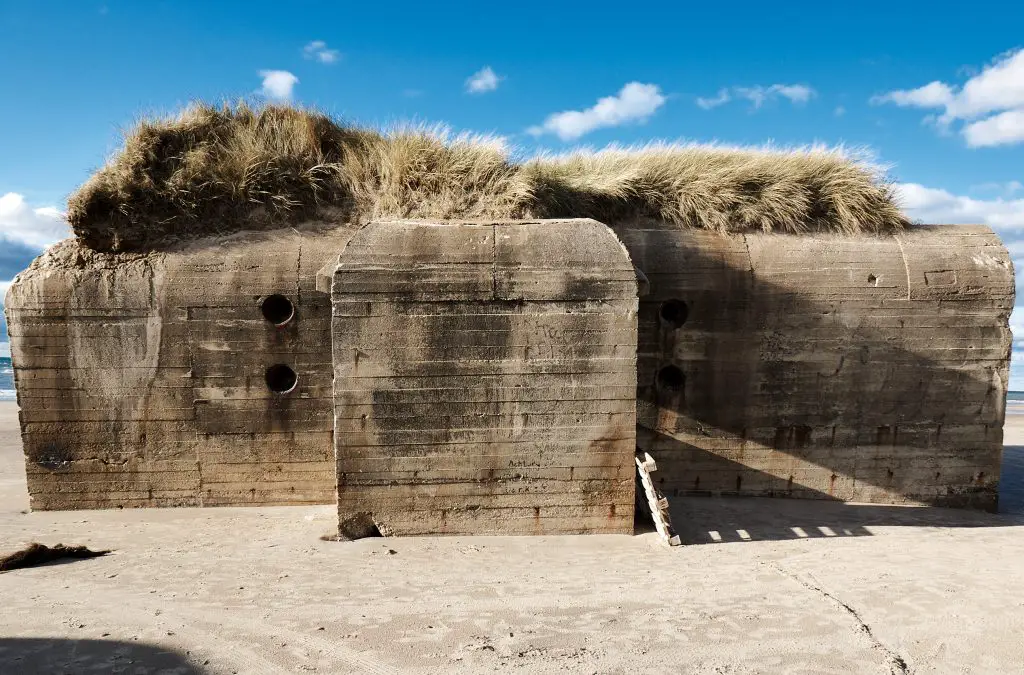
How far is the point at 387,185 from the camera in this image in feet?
21.9

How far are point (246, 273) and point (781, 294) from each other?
587cm

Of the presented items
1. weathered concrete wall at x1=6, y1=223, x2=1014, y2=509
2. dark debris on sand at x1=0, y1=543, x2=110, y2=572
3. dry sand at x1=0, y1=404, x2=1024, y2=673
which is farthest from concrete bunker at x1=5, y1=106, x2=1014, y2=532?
dark debris on sand at x1=0, y1=543, x2=110, y2=572

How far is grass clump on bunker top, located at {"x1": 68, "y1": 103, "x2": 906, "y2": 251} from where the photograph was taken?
641 cm

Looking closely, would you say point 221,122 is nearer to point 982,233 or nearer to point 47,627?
point 47,627

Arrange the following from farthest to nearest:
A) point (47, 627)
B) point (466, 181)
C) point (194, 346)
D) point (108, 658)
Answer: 1. point (466, 181)
2. point (194, 346)
3. point (47, 627)
4. point (108, 658)

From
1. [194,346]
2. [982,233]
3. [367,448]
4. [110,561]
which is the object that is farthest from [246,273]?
[982,233]

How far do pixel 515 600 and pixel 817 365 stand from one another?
14.7ft

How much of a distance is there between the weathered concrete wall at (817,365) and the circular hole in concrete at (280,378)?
151 inches

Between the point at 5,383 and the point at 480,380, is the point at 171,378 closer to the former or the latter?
the point at 480,380

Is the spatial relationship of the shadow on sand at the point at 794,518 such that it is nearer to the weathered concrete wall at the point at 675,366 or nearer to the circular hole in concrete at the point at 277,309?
the weathered concrete wall at the point at 675,366

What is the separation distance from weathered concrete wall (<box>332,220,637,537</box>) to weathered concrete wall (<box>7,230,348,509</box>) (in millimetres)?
1268

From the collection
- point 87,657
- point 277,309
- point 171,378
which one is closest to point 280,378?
point 277,309

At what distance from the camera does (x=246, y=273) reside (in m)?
6.11

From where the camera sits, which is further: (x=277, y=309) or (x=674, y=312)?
(x=674, y=312)
